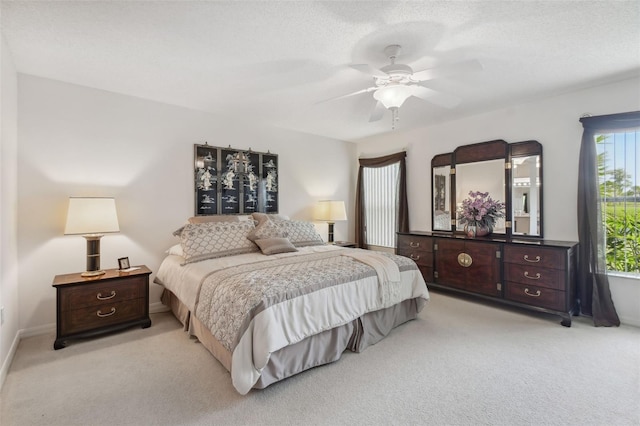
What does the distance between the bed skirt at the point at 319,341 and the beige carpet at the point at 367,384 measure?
8cm

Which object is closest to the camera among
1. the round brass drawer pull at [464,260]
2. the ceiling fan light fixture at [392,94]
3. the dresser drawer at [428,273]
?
the ceiling fan light fixture at [392,94]

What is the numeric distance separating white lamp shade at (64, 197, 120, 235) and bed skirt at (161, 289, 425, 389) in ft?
3.50

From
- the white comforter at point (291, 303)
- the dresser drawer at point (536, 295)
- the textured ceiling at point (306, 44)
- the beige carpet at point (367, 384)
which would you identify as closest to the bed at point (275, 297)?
the white comforter at point (291, 303)

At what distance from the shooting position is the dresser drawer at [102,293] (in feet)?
8.47

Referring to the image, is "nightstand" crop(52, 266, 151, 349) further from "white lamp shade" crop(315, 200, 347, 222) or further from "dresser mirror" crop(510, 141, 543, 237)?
"dresser mirror" crop(510, 141, 543, 237)

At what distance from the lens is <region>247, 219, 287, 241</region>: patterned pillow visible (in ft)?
11.5

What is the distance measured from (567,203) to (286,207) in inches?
146

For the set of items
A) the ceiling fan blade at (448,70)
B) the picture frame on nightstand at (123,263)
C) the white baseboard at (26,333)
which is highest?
the ceiling fan blade at (448,70)

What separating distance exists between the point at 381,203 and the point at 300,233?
2160 millimetres

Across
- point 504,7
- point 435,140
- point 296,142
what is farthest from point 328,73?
point 435,140

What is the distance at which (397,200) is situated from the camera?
5.08m

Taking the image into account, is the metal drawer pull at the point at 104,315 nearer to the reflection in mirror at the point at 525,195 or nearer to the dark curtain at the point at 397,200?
the dark curtain at the point at 397,200

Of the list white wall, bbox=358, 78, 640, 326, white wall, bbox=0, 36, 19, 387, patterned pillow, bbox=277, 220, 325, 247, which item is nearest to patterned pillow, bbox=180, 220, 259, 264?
patterned pillow, bbox=277, 220, 325, 247

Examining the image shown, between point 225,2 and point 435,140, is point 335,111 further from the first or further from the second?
point 225,2
